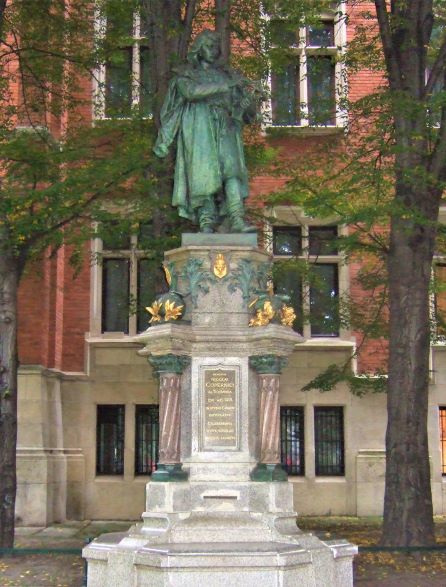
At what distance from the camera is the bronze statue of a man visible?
10234mm

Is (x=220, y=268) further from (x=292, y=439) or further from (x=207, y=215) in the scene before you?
(x=292, y=439)

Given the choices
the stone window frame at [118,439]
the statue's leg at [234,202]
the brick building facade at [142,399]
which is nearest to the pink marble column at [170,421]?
the statue's leg at [234,202]

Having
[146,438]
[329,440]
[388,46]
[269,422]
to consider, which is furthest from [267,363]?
[329,440]

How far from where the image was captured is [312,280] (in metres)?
17.7

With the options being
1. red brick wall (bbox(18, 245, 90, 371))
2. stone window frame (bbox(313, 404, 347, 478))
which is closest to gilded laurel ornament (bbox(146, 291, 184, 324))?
red brick wall (bbox(18, 245, 90, 371))

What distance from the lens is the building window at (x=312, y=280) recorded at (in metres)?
18.8

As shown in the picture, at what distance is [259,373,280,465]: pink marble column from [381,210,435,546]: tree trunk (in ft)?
17.4

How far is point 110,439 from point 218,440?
13.6m

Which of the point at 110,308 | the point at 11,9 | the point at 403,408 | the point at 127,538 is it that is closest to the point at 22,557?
the point at 127,538

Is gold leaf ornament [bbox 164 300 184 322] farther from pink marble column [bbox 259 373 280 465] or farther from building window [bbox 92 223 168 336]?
building window [bbox 92 223 168 336]

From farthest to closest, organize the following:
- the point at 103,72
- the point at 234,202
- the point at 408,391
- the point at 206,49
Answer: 1. the point at 103,72
2. the point at 408,391
3. the point at 206,49
4. the point at 234,202

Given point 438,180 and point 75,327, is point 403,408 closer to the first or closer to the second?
point 438,180

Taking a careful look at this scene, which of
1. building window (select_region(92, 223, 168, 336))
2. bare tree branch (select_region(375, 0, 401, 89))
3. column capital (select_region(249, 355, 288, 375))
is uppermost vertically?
bare tree branch (select_region(375, 0, 401, 89))

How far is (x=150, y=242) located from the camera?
15078mm
